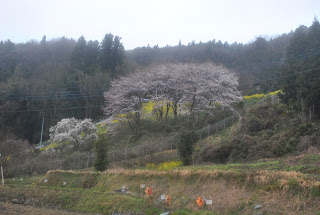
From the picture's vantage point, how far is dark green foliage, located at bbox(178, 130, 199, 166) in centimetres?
2012

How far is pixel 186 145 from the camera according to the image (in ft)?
66.2

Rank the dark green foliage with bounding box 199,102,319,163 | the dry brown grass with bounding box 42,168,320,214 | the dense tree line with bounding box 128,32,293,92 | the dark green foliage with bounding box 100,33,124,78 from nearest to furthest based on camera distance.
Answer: the dry brown grass with bounding box 42,168,320,214
the dark green foliage with bounding box 199,102,319,163
the dense tree line with bounding box 128,32,293,92
the dark green foliage with bounding box 100,33,124,78

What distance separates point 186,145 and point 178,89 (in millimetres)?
14419

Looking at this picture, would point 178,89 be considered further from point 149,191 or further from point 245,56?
point 245,56

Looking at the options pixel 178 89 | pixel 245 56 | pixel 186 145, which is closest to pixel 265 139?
pixel 186 145

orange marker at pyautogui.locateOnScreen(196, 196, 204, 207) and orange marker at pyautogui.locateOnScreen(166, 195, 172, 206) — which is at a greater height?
orange marker at pyautogui.locateOnScreen(196, 196, 204, 207)

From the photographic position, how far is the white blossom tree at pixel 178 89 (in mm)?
33625

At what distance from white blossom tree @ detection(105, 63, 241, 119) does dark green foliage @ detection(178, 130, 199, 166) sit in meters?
12.8

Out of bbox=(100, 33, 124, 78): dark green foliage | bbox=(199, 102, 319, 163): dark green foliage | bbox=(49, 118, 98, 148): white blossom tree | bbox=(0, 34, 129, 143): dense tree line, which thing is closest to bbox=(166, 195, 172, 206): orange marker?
bbox=(199, 102, 319, 163): dark green foliage

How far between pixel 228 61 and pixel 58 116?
39081 mm

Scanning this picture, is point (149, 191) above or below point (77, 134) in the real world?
below

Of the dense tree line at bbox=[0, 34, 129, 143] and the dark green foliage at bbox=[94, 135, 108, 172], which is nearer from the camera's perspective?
the dark green foliage at bbox=[94, 135, 108, 172]

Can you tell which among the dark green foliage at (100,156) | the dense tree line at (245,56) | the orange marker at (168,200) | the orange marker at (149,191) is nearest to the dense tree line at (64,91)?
the dense tree line at (245,56)

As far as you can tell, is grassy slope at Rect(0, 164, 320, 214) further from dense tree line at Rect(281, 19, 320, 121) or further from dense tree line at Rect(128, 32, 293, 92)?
dense tree line at Rect(128, 32, 293, 92)
